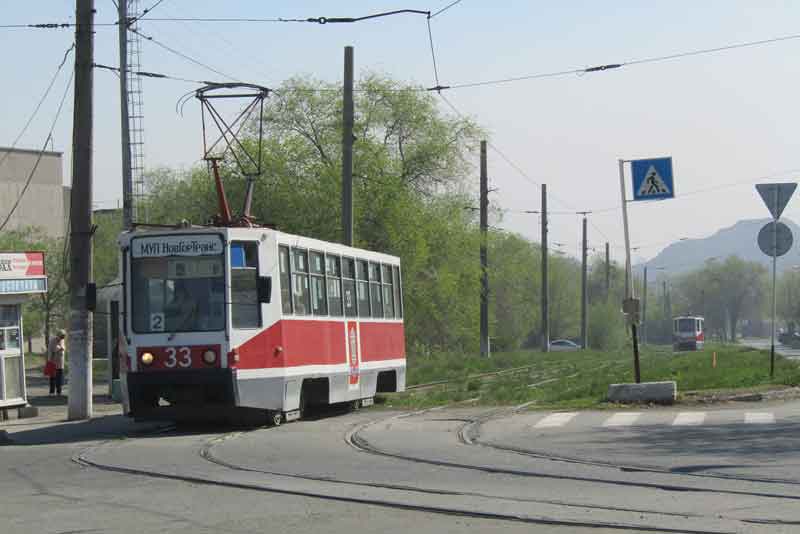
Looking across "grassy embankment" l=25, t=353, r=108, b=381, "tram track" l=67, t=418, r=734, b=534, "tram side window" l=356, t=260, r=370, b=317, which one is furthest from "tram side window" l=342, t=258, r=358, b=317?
"grassy embankment" l=25, t=353, r=108, b=381

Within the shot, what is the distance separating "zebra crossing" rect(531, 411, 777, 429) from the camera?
18.2 m

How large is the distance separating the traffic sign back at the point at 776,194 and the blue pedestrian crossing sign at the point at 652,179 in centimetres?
239

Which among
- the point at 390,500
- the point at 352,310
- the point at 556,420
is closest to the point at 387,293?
the point at 352,310

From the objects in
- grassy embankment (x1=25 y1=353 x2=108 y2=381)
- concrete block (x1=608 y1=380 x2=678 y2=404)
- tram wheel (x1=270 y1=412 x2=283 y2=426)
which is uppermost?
grassy embankment (x1=25 y1=353 x2=108 y2=381)

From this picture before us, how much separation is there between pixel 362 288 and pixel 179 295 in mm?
5816

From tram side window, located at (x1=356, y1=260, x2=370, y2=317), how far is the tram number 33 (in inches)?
223

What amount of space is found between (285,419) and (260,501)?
387 inches

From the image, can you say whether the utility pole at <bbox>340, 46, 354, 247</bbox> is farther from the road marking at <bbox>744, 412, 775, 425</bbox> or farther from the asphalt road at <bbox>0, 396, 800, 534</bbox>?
the road marking at <bbox>744, 412, 775, 425</bbox>

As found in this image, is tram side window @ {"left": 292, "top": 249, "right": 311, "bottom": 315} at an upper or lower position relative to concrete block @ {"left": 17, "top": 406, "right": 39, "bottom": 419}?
upper

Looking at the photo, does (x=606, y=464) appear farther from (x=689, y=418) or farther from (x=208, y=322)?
(x=208, y=322)

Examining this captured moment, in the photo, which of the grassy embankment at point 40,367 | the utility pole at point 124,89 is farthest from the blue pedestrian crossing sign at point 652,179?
the grassy embankment at point 40,367

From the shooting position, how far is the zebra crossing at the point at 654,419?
18.2 meters

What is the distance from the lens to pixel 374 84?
2013 inches

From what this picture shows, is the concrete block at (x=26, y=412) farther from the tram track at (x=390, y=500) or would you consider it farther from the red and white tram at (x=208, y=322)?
the tram track at (x=390, y=500)
